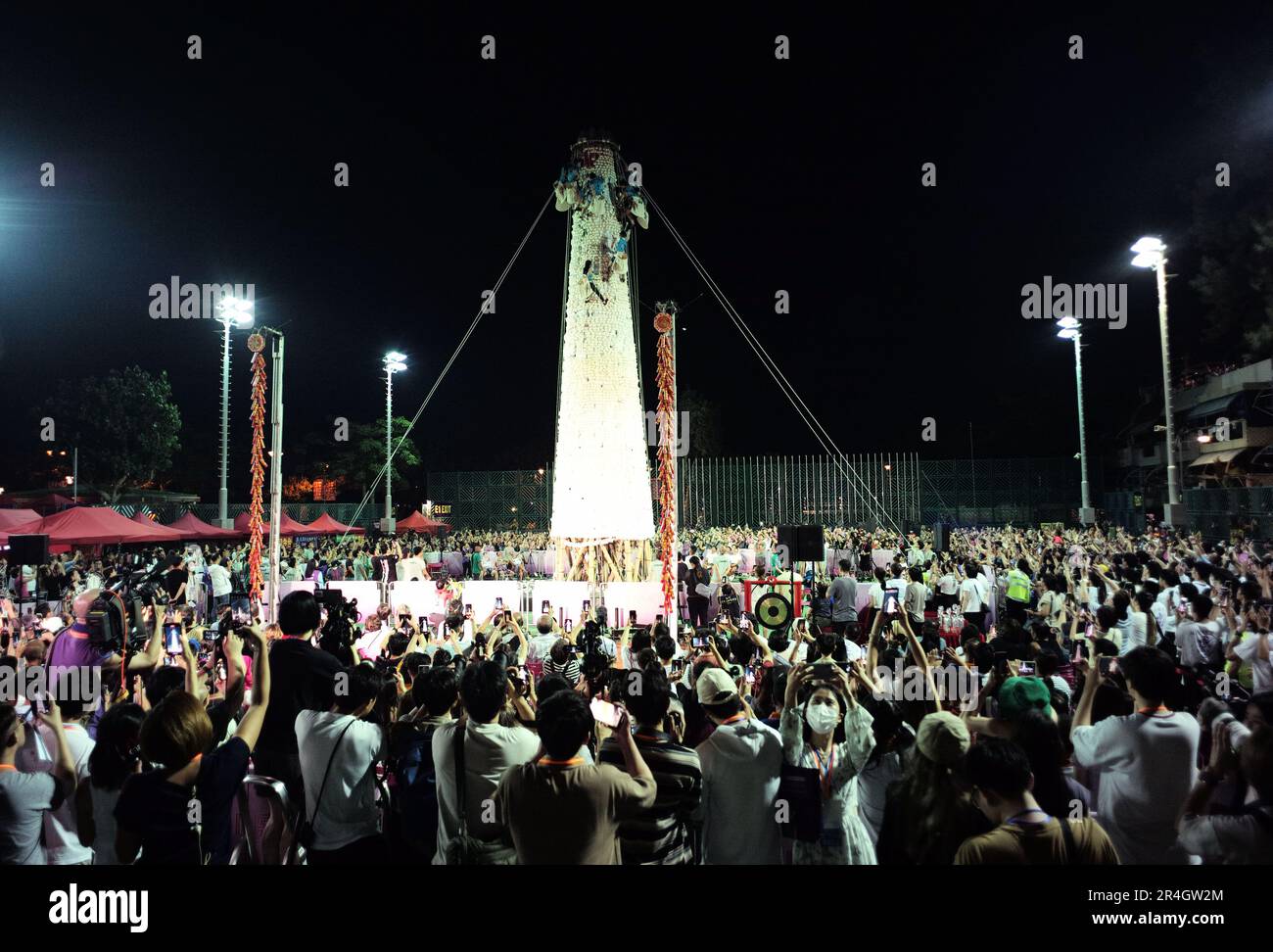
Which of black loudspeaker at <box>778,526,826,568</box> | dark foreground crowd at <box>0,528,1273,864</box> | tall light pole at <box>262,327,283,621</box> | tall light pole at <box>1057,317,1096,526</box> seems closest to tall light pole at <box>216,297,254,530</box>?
tall light pole at <box>262,327,283,621</box>

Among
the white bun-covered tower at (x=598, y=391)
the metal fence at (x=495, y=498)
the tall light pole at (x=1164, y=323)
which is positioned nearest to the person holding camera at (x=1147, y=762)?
the white bun-covered tower at (x=598, y=391)

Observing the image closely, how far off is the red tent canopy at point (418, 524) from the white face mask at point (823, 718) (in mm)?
29725

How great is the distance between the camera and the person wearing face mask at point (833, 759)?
12.1 ft

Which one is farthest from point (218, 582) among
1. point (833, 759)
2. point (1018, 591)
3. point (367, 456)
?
point (367, 456)

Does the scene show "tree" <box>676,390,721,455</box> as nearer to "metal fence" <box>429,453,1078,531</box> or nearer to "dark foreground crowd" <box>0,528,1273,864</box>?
"metal fence" <box>429,453,1078,531</box>

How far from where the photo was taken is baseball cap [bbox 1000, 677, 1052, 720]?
391 centimetres

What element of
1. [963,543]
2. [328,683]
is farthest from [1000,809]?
[963,543]

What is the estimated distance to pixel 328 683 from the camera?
4309 millimetres

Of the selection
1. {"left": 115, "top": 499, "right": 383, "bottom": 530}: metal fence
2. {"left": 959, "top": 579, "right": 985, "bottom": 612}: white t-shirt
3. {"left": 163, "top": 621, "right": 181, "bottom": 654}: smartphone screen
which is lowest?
{"left": 163, "top": 621, "right": 181, "bottom": 654}: smartphone screen

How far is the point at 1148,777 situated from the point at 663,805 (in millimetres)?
2398

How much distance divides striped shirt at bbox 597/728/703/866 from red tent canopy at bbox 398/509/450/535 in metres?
29.7

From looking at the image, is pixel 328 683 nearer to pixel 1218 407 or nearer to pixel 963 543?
pixel 963 543

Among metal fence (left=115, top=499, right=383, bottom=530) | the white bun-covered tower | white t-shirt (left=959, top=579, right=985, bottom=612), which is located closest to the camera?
white t-shirt (left=959, top=579, right=985, bottom=612)
